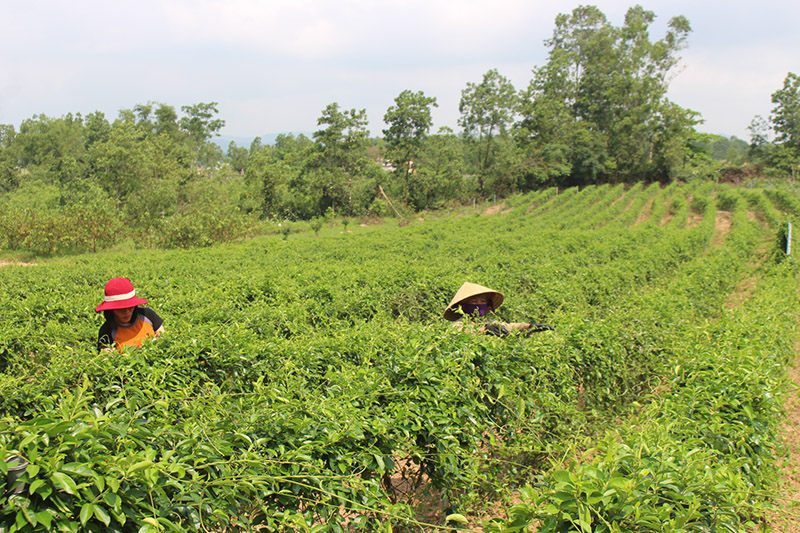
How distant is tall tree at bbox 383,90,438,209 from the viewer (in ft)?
130

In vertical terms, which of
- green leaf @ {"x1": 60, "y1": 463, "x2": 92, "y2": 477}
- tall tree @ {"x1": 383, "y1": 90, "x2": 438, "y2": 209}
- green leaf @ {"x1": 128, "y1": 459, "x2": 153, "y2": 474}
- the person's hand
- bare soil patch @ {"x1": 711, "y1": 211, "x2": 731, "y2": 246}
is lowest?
bare soil patch @ {"x1": 711, "y1": 211, "x2": 731, "y2": 246}

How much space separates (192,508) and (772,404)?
4209 mm

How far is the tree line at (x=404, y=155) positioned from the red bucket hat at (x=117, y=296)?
59.4 ft

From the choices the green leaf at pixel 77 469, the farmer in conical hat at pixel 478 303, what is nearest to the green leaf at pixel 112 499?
the green leaf at pixel 77 469

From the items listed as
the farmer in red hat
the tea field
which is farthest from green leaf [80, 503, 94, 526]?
the farmer in red hat

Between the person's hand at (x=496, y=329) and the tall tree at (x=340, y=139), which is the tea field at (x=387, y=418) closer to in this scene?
the person's hand at (x=496, y=329)

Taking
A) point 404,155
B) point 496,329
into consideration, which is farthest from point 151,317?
point 404,155

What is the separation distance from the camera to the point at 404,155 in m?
40.3

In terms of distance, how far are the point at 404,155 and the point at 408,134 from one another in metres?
1.72

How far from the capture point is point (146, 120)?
54.7m

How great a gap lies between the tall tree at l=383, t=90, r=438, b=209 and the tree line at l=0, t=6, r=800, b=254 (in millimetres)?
105

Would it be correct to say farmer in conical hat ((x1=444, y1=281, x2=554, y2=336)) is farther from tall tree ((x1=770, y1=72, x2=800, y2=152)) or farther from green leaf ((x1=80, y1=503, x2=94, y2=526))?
tall tree ((x1=770, y1=72, x2=800, y2=152))

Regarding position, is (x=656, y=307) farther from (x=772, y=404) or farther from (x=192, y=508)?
(x=192, y=508)

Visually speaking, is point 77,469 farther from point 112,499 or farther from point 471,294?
point 471,294
